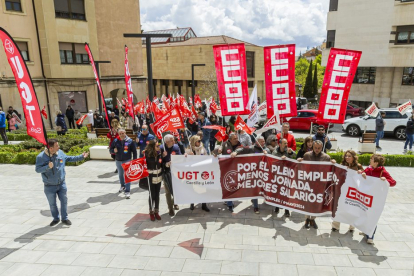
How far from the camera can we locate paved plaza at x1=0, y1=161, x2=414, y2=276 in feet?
16.7

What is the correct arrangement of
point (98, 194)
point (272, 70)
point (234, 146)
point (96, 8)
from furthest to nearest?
point (96, 8), point (98, 194), point (272, 70), point (234, 146)

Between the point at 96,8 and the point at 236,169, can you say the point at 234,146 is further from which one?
the point at 96,8

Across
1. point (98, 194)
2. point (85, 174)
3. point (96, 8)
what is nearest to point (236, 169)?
point (98, 194)

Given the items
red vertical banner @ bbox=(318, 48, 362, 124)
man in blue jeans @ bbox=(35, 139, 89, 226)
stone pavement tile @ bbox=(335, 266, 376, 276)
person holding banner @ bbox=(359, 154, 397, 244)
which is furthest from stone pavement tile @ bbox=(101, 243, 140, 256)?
red vertical banner @ bbox=(318, 48, 362, 124)

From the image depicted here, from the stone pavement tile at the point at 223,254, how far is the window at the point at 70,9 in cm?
2247

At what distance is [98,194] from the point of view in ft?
27.9

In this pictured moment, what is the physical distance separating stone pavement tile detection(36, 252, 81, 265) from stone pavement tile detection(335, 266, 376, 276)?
456 cm

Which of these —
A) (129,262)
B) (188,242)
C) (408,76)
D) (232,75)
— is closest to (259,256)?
(188,242)

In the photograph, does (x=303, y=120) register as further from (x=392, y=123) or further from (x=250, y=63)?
(x=250, y=63)

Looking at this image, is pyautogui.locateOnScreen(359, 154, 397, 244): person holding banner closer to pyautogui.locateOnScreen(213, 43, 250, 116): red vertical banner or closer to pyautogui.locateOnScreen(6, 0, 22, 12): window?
pyautogui.locateOnScreen(213, 43, 250, 116): red vertical banner

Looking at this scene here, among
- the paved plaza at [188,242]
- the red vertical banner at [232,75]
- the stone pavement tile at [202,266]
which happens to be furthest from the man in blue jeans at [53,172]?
the red vertical banner at [232,75]

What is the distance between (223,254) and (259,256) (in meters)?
0.64

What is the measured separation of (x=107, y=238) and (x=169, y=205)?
5.08ft

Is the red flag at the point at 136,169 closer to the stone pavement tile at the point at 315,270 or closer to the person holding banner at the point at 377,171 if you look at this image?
the stone pavement tile at the point at 315,270
